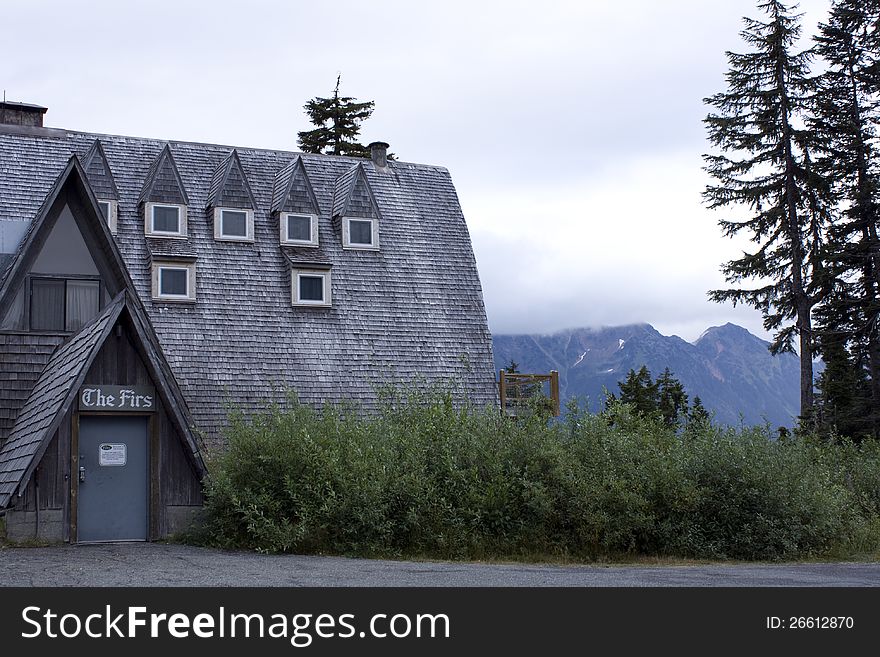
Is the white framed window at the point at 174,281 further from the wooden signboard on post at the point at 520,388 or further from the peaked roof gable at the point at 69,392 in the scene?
the wooden signboard on post at the point at 520,388

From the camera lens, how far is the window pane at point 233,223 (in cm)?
3158

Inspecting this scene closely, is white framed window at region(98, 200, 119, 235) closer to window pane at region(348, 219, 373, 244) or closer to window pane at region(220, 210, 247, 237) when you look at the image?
window pane at region(220, 210, 247, 237)

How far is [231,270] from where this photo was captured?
31.0 meters

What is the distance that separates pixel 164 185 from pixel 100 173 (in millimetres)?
1829

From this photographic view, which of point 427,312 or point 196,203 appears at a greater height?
point 196,203

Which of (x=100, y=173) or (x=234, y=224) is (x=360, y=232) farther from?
(x=100, y=173)

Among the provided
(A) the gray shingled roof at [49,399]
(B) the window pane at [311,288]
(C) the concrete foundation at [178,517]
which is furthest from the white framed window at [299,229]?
(C) the concrete foundation at [178,517]

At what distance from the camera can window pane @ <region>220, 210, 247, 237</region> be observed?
31578mm

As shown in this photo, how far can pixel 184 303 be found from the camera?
98.1 feet

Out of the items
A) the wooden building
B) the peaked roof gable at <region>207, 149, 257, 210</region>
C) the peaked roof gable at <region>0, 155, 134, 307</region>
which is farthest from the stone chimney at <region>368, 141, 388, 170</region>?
the peaked roof gable at <region>0, 155, 134, 307</region>

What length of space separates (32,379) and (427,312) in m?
13.8
